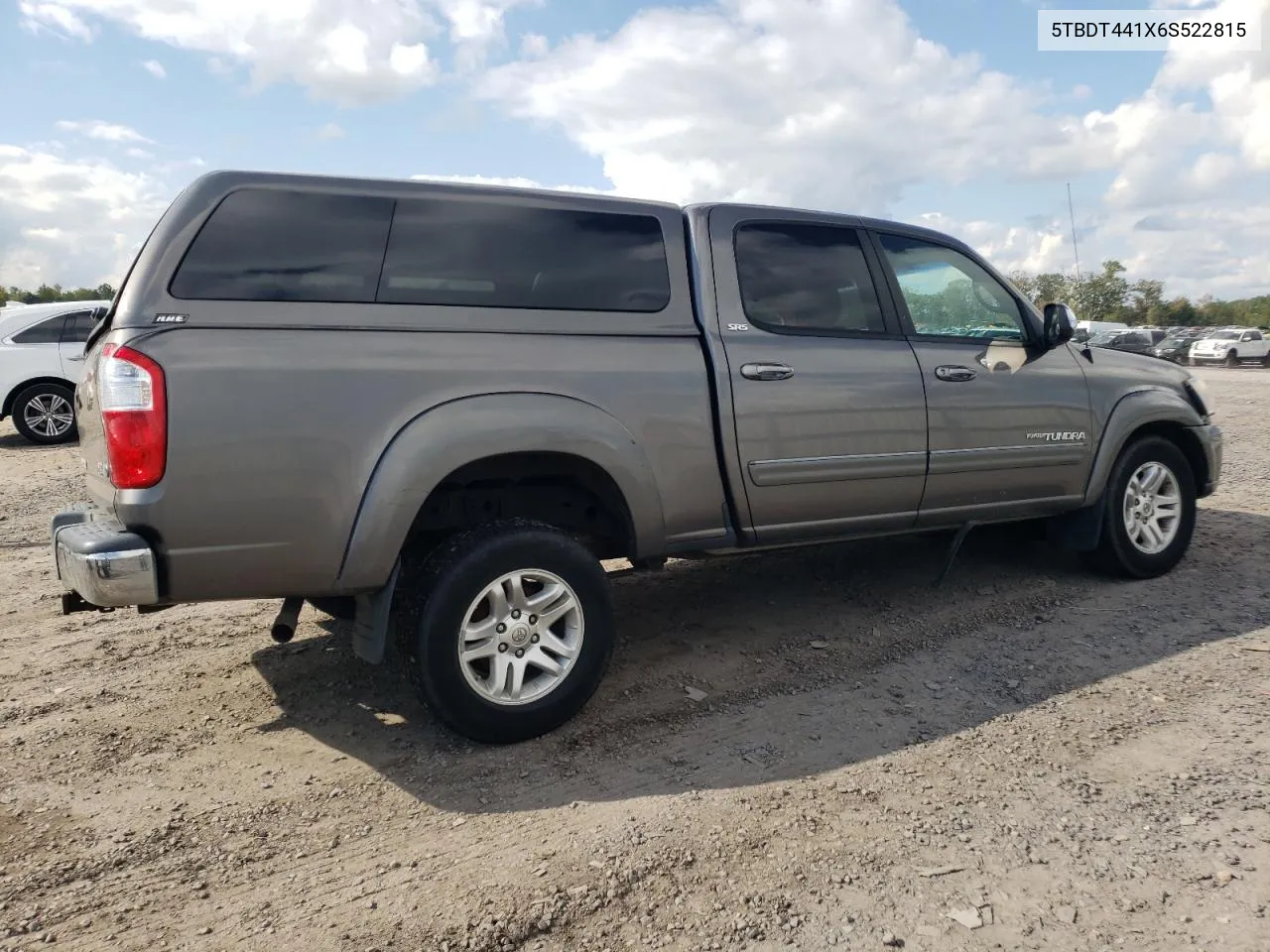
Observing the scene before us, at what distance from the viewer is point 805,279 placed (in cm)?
428

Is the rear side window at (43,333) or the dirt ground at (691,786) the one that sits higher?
→ the rear side window at (43,333)

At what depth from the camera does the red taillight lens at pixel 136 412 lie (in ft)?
9.34

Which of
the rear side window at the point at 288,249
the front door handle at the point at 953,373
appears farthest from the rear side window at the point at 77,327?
the front door handle at the point at 953,373

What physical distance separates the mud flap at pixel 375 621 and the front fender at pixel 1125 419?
3749 millimetres

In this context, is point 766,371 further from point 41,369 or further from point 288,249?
point 41,369

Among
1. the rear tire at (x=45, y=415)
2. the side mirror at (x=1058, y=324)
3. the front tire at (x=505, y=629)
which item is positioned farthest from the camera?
the rear tire at (x=45, y=415)

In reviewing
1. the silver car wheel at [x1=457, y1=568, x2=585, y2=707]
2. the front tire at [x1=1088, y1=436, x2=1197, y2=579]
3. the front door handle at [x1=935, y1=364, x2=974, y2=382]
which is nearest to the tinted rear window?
the silver car wheel at [x1=457, y1=568, x2=585, y2=707]

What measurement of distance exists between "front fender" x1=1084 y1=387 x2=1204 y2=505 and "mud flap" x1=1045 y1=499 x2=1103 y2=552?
0.11 m

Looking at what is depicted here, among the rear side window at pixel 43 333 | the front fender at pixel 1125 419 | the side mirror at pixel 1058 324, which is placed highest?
the rear side window at pixel 43 333

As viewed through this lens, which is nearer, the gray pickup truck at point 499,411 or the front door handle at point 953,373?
the gray pickup truck at point 499,411

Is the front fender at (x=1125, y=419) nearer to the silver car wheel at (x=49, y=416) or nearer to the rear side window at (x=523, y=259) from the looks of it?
the rear side window at (x=523, y=259)

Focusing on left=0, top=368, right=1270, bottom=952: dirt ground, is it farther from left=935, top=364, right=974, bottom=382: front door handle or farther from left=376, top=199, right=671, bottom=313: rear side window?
left=376, top=199, right=671, bottom=313: rear side window

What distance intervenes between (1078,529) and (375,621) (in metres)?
3.90

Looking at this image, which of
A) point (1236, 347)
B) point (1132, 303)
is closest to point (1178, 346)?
point (1236, 347)
